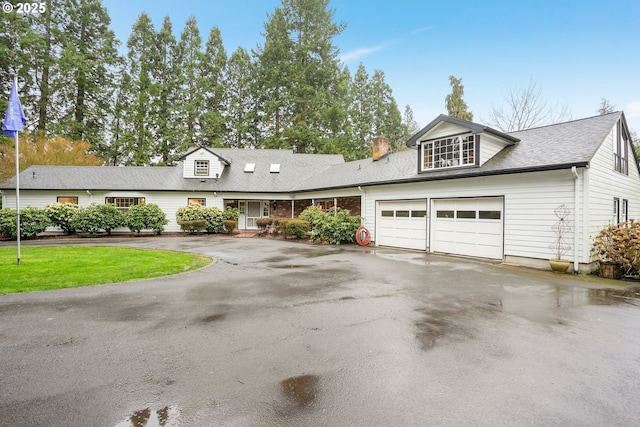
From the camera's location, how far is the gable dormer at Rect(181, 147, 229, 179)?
23.1 meters

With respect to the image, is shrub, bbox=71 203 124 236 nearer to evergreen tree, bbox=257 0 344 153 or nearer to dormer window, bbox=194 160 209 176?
dormer window, bbox=194 160 209 176

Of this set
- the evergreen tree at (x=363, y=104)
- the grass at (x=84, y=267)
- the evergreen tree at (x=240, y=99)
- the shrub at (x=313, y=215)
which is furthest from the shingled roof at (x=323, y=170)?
the evergreen tree at (x=363, y=104)

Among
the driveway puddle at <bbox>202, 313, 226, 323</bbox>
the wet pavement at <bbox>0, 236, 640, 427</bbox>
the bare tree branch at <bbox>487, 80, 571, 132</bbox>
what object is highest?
the bare tree branch at <bbox>487, 80, 571, 132</bbox>

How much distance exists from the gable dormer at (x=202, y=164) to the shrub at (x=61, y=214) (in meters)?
7.28

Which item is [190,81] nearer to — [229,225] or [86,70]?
[86,70]

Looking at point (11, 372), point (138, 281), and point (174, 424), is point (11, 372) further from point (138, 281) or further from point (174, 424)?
point (138, 281)

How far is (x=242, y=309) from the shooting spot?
5.36 m

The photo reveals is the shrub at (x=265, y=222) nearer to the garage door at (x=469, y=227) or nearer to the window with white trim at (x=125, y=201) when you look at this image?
the window with white trim at (x=125, y=201)

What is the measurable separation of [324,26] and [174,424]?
1502 inches

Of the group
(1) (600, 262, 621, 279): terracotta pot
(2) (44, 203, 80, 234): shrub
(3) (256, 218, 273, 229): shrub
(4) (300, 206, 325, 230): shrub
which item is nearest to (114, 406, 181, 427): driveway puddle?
(1) (600, 262, 621, 279): terracotta pot

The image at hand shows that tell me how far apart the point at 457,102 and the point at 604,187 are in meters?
24.8

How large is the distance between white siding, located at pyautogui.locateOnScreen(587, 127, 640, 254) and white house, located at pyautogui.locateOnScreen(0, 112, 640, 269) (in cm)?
4

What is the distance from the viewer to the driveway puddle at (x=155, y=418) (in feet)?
7.91

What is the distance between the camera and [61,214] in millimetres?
18484
